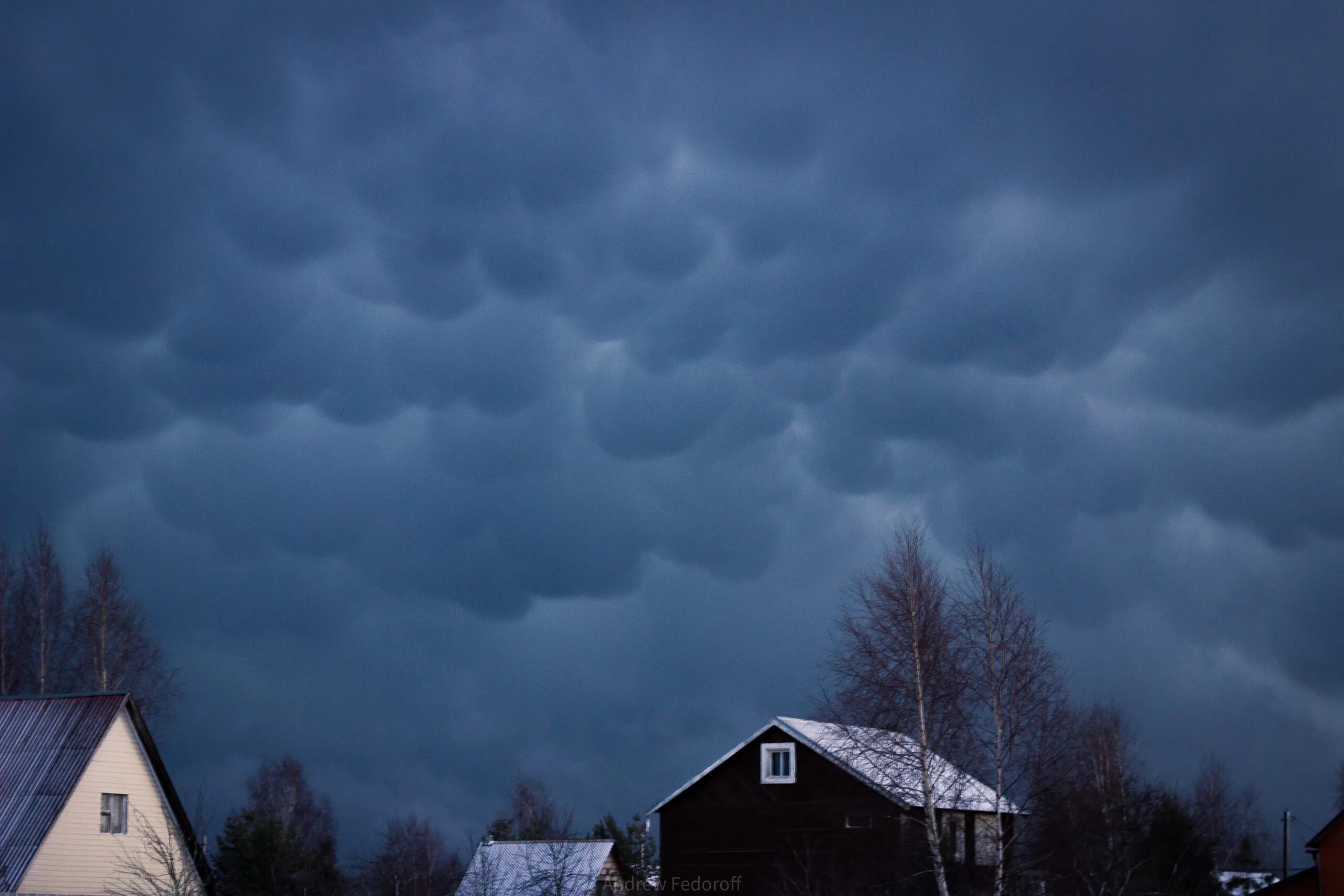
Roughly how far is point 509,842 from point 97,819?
30.5 metres

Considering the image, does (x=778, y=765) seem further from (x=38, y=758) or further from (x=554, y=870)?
(x=38, y=758)

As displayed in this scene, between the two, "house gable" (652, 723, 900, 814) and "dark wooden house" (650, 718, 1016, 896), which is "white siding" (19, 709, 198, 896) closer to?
"dark wooden house" (650, 718, 1016, 896)

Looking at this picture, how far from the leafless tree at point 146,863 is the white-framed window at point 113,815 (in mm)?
341

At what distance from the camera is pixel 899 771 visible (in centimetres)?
4091

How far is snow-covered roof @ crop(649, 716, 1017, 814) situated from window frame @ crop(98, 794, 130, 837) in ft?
70.8

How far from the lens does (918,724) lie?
39.6m

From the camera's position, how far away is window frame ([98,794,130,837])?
126 feet

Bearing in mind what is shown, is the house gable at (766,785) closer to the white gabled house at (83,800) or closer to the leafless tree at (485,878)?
the leafless tree at (485,878)

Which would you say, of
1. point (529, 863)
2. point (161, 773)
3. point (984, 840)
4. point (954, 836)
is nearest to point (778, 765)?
point (984, 840)

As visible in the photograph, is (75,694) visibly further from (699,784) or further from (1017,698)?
(1017,698)

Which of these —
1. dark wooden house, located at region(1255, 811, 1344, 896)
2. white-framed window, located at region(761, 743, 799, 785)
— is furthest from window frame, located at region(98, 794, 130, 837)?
dark wooden house, located at region(1255, 811, 1344, 896)

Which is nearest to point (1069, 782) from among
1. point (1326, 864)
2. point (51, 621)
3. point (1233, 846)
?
point (1326, 864)

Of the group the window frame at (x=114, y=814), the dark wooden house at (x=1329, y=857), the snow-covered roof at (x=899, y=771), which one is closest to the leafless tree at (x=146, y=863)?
the window frame at (x=114, y=814)

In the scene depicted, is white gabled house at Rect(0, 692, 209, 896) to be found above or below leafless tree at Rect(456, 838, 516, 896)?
above
